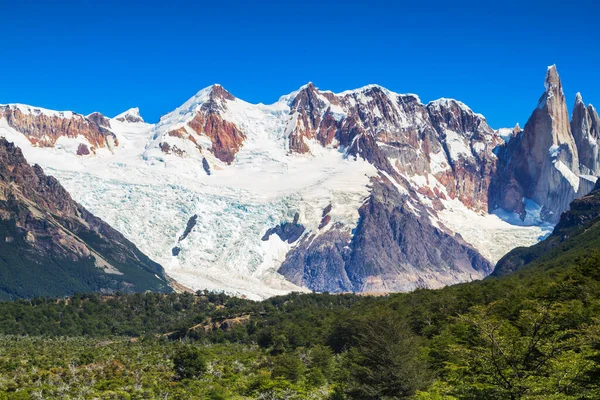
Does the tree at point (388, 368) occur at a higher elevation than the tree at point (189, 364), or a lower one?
higher

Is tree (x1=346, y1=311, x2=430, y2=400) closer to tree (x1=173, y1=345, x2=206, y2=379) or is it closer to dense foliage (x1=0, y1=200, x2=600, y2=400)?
dense foliage (x1=0, y1=200, x2=600, y2=400)

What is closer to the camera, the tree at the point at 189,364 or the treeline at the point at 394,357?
the treeline at the point at 394,357

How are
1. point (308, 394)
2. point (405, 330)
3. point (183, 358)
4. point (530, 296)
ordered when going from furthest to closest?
point (183, 358) < point (530, 296) < point (308, 394) < point (405, 330)

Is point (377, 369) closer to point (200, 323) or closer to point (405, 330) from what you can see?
point (405, 330)

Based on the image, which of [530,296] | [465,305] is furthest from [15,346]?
[530,296]

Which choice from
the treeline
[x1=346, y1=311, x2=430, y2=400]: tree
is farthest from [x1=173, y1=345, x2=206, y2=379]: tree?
[x1=346, y1=311, x2=430, y2=400]: tree

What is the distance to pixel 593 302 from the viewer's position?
72.8 meters

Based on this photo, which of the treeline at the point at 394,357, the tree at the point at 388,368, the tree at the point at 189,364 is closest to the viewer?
the treeline at the point at 394,357

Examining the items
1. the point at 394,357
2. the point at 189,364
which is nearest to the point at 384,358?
the point at 394,357

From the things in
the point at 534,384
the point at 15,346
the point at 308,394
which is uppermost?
the point at 534,384

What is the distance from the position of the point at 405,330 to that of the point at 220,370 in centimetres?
4323

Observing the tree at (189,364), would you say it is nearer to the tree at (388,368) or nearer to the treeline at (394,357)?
the treeline at (394,357)

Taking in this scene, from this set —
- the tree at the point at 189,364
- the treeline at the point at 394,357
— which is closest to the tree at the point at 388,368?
the treeline at the point at 394,357

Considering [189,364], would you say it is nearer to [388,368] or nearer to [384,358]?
[384,358]
